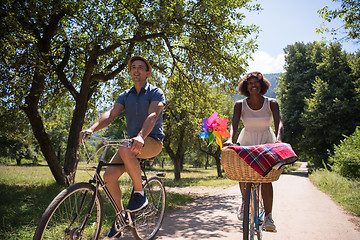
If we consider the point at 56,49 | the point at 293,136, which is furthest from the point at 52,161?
the point at 293,136

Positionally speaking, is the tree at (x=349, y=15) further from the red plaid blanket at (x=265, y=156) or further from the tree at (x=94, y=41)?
the red plaid blanket at (x=265, y=156)

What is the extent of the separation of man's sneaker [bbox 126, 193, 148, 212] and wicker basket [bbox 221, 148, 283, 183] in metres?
1.09

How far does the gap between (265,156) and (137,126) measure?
1.63 m

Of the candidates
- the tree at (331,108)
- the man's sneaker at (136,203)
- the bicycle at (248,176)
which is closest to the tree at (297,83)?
the tree at (331,108)

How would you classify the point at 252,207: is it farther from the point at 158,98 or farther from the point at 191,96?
the point at 191,96

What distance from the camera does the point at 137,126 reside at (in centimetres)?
346

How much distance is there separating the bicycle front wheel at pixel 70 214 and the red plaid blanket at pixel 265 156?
166 cm

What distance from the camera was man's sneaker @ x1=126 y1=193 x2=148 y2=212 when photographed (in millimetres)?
3133

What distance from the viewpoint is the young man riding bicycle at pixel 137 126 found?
3100 mm

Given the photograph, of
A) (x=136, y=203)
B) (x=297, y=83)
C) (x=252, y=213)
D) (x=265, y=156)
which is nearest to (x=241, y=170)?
(x=265, y=156)

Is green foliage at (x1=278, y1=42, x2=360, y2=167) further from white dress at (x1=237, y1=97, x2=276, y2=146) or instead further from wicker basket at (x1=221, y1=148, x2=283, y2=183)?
wicker basket at (x1=221, y1=148, x2=283, y2=183)

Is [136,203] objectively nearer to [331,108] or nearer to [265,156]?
[265,156]

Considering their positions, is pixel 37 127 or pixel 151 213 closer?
pixel 151 213

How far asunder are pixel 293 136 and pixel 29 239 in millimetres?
30227
